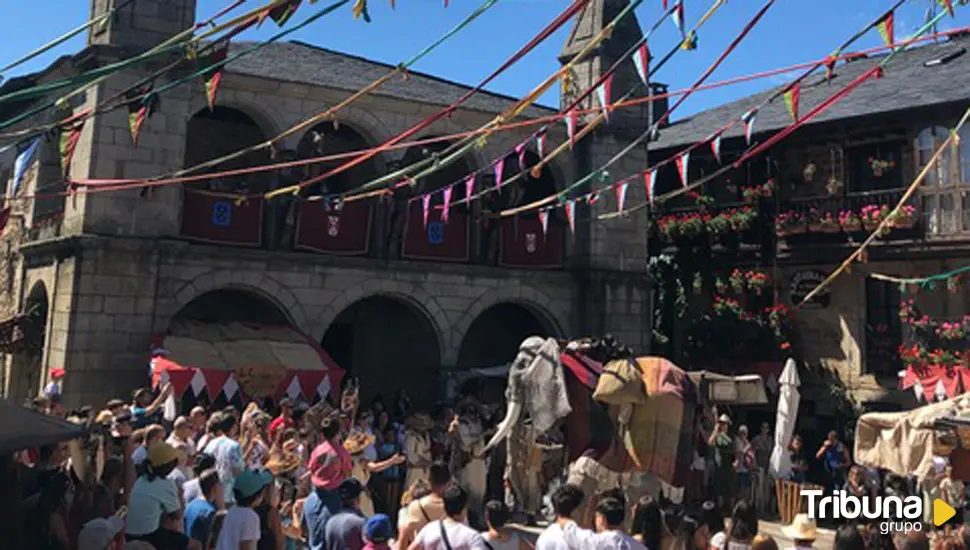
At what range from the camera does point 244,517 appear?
227 inches

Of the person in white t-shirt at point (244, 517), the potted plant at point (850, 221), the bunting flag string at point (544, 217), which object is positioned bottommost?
the person in white t-shirt at point (244, 517)

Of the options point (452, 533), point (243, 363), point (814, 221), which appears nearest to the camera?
point (452, 533)

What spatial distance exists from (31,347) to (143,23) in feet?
22.0

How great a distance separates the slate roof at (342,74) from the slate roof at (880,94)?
5.88 meters

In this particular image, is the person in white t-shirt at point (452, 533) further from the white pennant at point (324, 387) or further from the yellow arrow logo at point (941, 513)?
the white pennant at point (324, 387)

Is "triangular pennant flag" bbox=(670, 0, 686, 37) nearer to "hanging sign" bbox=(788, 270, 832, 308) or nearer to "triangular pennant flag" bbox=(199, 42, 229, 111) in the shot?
"triangular pennant flag" bbox=(199, 42, 229, 111)

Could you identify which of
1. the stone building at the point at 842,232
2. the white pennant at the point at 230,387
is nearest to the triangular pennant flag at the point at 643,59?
the white pennant at the point at 230,387

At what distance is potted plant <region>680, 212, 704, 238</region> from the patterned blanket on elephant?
13.3 metres

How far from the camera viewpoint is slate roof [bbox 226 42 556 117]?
16.7 metres

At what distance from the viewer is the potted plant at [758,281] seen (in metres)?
20.1

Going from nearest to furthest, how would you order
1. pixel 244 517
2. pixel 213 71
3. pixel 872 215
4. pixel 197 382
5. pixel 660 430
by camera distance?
pixel 244 517
pixel 660 430
pixel 213 71
pixel 197 382
pixel 872 215

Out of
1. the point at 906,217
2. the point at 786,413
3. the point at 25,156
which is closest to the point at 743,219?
the point at 906,217

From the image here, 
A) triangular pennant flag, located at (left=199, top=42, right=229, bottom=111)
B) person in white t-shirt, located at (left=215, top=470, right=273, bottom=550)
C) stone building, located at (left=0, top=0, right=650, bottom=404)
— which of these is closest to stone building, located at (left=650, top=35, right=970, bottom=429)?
stone building, located at (left=0, top=0, right=650, bottom=404)

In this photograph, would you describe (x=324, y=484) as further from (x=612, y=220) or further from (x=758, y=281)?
(x=758, y=281)
